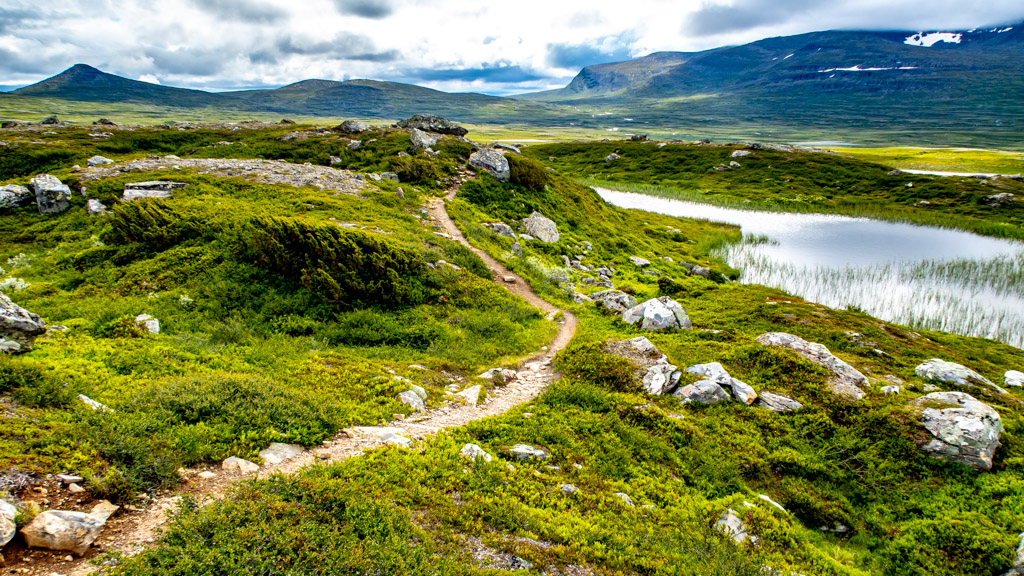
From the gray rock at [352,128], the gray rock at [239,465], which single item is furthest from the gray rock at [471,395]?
the gray rock at [352,128]

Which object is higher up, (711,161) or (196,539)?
(711,161)

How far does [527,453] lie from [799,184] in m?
81.8

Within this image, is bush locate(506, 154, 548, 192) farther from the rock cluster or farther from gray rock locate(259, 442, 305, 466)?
gray rock locate(259, 442, 305, 466)

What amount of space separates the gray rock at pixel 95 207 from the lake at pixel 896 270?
139 ft

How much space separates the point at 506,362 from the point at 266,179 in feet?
85.2

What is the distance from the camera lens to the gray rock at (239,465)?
7785 millimetres

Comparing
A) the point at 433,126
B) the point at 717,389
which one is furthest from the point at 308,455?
the point at 433,126

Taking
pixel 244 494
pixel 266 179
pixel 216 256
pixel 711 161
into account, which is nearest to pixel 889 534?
pixel 244 494

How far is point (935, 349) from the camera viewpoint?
18.5m

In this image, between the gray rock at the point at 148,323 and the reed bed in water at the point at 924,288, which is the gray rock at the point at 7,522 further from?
the reed bed in water at the point at 924,288

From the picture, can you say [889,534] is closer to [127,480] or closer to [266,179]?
[127,480]

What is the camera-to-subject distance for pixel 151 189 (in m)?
27.0

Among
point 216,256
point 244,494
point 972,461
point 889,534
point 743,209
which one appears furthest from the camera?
point 743,209

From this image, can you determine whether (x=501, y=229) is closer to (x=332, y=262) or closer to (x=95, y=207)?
(x=332, y=262)
